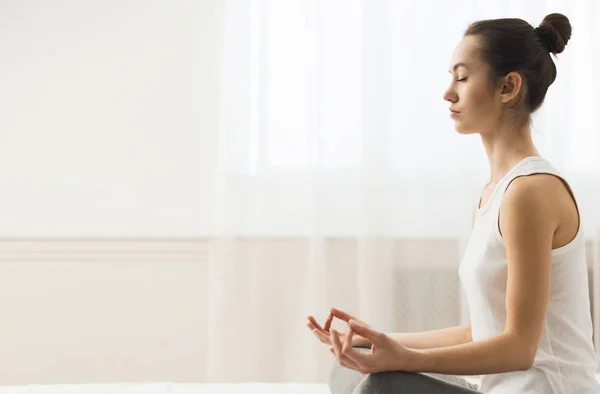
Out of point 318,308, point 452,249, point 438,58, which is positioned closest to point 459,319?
point 452,249

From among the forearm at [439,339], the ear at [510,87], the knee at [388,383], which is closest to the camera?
the knee at [388,383]

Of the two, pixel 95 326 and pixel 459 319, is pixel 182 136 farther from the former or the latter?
pixel 459 319

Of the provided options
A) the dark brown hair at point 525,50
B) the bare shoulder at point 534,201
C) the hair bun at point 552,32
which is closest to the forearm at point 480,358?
the bare shoulder at point 534,201

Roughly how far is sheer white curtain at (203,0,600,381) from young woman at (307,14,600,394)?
1.32 meters

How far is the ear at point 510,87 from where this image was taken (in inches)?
50.3

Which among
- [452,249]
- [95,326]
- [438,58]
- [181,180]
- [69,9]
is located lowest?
[95,326]

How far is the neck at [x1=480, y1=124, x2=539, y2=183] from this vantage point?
130 cm

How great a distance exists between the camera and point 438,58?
275cm

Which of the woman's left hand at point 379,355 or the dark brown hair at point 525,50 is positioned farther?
the dark brown hair at point 525,50

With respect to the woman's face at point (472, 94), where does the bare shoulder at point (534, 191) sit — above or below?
below

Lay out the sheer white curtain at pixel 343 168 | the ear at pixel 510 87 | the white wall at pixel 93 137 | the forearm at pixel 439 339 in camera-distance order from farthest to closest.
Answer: the white wall at pixel 93 137, the sheer white curtain at pixel 343 168, the forearm at pixel 439 339, the ear at pixel 510 87

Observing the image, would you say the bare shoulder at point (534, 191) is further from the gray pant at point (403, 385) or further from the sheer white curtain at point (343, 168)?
the sheer white curtain at point (343, 168)

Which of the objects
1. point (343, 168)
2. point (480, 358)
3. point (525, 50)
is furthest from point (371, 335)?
point (343, 168)

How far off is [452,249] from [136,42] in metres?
1.44
